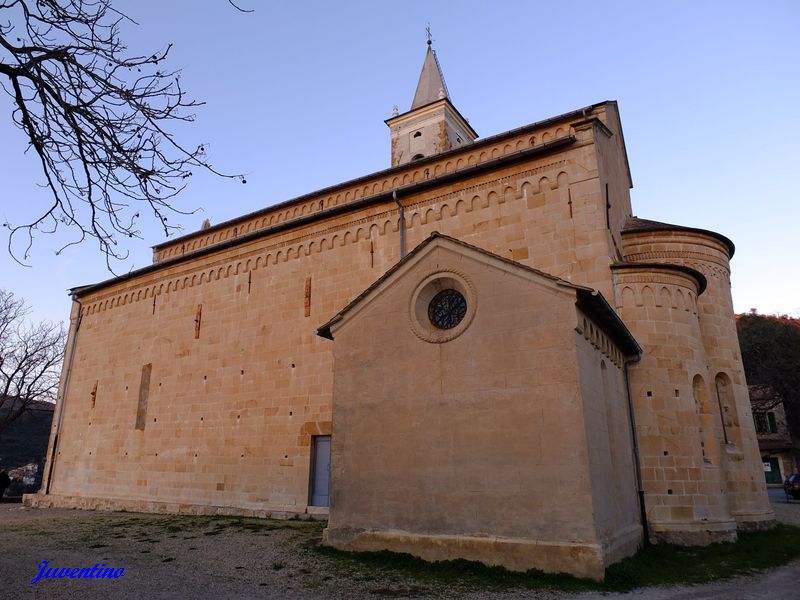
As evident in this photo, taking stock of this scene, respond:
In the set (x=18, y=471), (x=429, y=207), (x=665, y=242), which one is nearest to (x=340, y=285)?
(x=429, y=207)

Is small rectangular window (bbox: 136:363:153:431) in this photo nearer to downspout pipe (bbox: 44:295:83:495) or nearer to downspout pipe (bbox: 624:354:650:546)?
downspout pipe (bbox: 44:295:83:495)

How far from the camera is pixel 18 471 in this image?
36.4 m

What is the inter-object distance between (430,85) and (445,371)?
75.7 feet

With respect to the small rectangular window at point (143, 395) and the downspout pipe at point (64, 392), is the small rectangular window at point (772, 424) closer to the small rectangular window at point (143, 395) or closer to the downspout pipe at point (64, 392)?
the small rectangular window at point (143, 395)

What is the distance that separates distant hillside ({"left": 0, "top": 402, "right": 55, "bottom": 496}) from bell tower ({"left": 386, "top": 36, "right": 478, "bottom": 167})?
3153 cm

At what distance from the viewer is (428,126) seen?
88.9 ft

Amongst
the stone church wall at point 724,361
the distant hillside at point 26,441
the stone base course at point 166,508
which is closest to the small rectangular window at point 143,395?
the stone base course at point 166,508

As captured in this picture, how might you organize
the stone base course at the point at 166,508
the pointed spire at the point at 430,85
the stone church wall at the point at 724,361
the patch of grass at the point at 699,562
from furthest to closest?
the pointed spire at the point at 430,85
the stone base course at the point at 166,508
the stone church wall at the point at 724,361
the patch of grass at the point at 699,562

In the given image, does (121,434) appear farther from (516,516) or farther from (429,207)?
(516,516)

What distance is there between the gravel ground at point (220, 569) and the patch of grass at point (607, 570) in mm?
132

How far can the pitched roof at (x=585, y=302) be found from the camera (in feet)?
29.3

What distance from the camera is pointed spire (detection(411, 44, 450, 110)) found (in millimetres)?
27891

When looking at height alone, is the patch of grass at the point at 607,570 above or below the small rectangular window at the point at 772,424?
below

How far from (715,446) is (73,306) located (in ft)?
86.1
